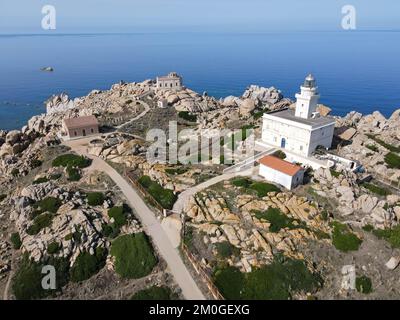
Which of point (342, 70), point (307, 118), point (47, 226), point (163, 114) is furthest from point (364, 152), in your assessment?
point (342, 70)

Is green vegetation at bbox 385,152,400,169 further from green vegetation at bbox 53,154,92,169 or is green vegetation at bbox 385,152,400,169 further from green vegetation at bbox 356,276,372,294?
green vegetation at bbox 53,154,92,169

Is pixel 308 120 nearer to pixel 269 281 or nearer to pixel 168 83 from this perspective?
pixel 269 281

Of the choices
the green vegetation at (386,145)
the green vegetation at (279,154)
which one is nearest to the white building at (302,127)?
the green vegetation at (279,154)

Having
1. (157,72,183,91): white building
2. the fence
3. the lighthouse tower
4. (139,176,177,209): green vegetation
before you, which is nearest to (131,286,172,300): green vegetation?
the fence

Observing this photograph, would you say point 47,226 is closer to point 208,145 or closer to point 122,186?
point 122,186

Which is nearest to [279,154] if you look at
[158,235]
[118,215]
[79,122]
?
[158,235]

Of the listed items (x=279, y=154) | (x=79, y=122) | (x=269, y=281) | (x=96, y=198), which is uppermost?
(x=79, y=122)

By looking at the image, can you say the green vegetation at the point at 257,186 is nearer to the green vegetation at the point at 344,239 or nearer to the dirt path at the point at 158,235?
the green vegetation at the point at 344,239
